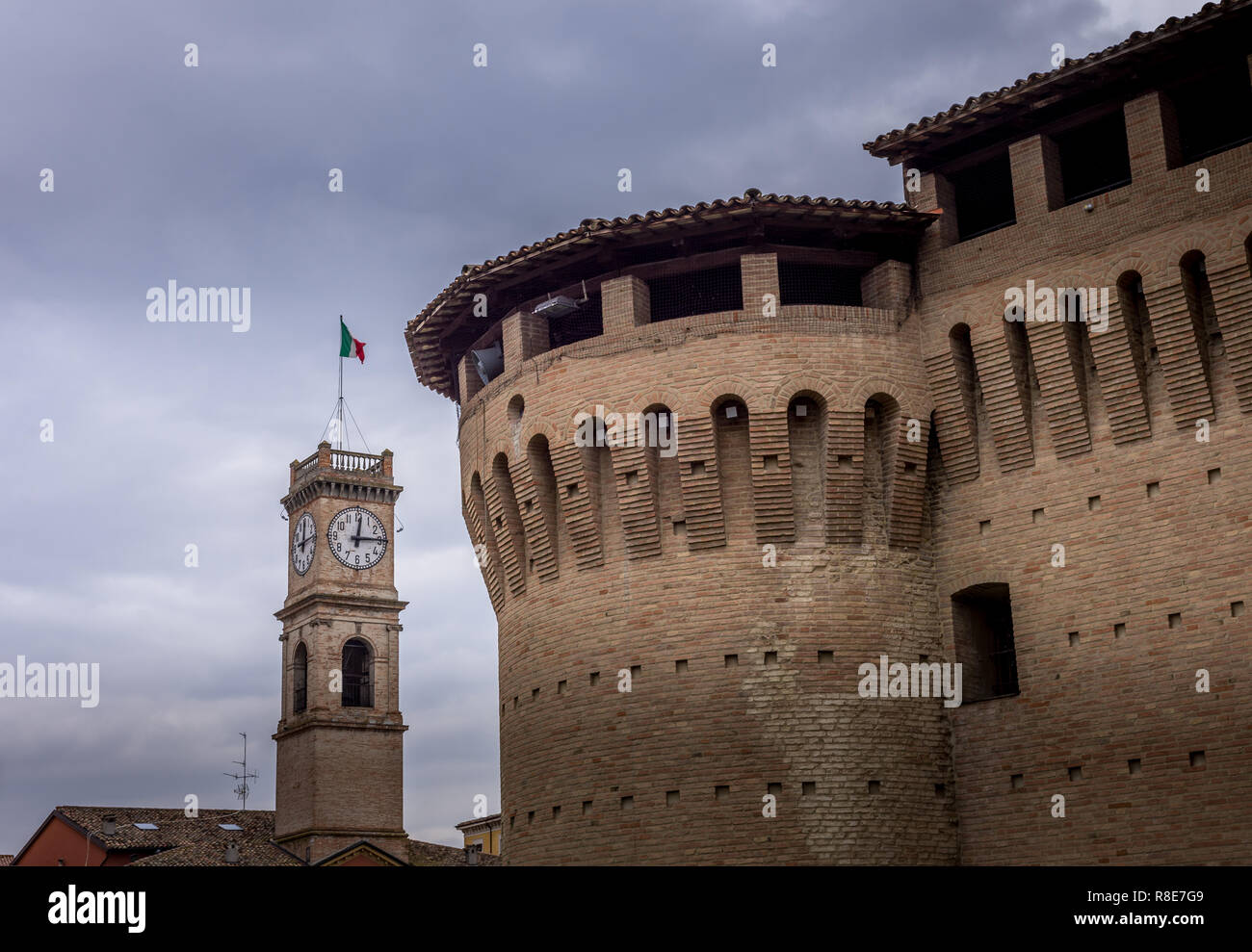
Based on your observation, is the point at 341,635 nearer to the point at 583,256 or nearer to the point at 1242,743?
the point at 583,256

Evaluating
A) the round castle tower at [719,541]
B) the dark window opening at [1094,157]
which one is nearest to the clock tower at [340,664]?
the round castle tower at [719,541]

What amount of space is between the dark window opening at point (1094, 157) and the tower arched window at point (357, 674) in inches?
2041

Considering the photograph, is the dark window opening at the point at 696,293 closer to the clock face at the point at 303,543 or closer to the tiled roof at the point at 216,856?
the tiled roof at the point at 216,856

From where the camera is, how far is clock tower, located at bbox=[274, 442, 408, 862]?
6550cm

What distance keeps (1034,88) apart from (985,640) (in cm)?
776

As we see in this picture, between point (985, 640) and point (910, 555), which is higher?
point (910, 555)

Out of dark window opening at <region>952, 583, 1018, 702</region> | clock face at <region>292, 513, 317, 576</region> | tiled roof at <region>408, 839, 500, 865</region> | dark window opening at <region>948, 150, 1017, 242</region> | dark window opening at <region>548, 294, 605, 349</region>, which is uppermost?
clock face at <region>292, 513, 317, 576</region>

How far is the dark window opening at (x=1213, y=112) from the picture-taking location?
65.9 feet

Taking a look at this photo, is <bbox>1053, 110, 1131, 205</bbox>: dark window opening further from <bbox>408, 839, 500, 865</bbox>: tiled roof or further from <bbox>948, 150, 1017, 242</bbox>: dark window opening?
<bbox>408, 839, 500, 865</bbox>: tiled roof

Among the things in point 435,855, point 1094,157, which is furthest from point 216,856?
point 1094,157

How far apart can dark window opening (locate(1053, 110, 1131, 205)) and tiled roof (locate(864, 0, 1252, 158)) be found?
991 mm

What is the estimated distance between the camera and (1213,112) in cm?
2048

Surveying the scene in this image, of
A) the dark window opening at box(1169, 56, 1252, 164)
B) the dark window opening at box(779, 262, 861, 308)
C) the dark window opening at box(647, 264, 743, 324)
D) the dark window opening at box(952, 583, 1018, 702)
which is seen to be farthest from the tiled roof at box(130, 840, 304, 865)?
the dark window opening at box(1169, 56, 1252, 164)

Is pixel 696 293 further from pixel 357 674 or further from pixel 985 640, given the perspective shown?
pixel 357 674
